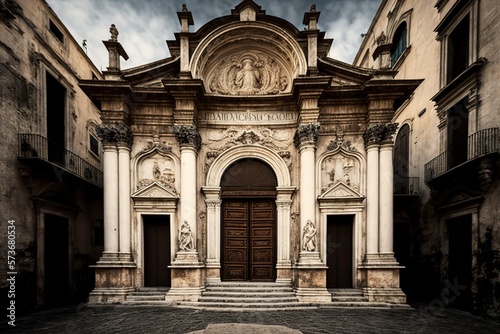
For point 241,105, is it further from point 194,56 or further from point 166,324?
point 166,324

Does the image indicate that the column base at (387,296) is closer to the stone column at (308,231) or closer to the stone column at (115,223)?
the stone column at (308,231)

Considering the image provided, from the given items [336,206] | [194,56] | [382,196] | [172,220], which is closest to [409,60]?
[382,196]

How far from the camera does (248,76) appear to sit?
1133 cm

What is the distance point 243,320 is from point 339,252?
464cm

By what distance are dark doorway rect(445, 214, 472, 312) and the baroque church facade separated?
2.53 meters

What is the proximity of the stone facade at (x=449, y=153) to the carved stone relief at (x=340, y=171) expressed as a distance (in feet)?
9.33

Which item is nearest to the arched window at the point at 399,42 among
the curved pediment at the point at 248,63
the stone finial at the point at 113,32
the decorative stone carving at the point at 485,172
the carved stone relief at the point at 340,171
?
the curved pediment at the point at 248,63

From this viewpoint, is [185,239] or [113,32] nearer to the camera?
[185,239]

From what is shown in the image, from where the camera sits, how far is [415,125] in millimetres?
13398

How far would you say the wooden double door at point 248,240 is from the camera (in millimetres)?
10766

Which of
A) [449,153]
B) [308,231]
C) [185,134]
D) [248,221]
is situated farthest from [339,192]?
[185,134]

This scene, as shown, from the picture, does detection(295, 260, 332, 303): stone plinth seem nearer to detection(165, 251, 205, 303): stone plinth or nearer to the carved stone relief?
the carved stone relief

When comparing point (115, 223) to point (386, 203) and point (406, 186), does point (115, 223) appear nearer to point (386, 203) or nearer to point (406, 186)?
point (386, 203)

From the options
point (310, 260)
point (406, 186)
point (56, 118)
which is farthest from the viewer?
point (406, 186)
